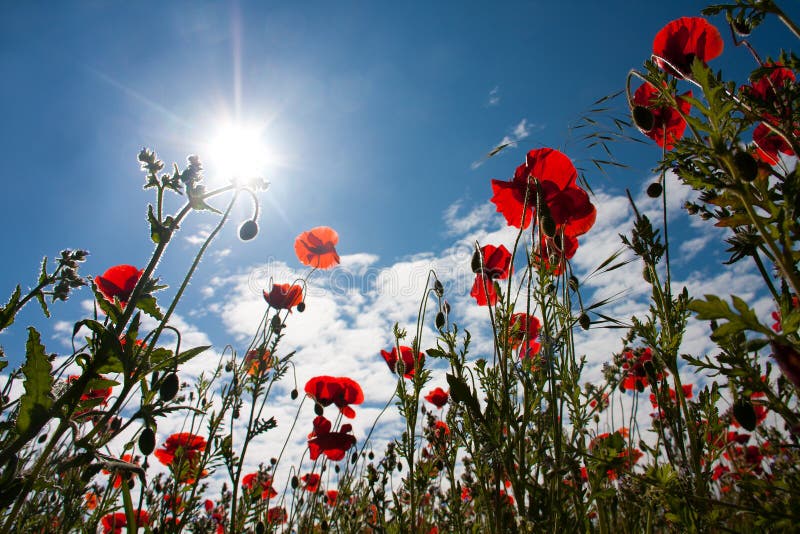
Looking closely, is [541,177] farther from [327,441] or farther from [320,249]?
[320,249]

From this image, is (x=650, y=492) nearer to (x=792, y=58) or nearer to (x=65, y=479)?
(x=792, y=58)

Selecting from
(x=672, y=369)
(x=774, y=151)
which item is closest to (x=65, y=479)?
(x=672, y=369)

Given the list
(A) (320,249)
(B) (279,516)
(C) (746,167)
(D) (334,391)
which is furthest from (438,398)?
(C) (746,167)

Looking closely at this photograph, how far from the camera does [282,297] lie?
422cm

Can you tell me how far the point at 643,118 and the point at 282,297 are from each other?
11.1 ft

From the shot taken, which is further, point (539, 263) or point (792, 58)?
point (539, 263)

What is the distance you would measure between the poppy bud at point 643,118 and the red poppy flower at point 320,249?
14.4 feet

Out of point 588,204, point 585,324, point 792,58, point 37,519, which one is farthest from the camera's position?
point 37,519

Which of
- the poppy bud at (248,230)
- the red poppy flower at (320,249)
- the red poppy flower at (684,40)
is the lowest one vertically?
the poppy bud at (248,230)

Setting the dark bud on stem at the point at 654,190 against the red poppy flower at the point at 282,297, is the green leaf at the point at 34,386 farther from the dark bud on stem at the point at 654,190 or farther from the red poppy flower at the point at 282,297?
the red poppy flower at the point at 282,297

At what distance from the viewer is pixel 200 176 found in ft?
5.97

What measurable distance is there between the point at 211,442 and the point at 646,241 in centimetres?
291

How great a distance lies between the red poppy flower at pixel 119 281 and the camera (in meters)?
2.53

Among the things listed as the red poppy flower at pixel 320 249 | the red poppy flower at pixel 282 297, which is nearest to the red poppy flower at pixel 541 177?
the red poppy flower at pixel 282 297
